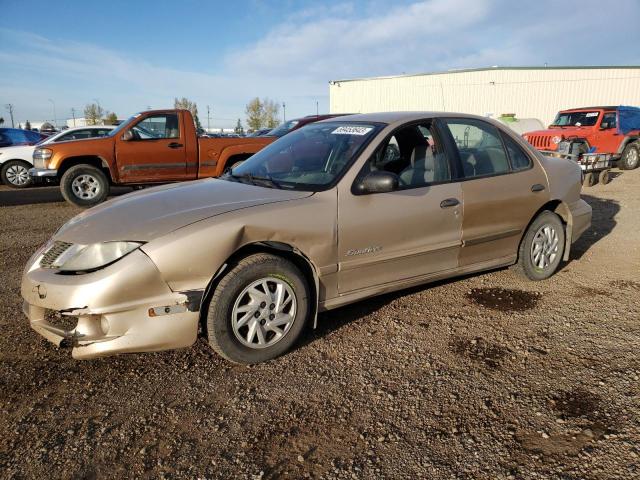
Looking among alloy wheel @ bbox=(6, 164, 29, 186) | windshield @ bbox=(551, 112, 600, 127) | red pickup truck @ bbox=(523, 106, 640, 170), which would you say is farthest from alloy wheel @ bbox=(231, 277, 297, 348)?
windshield @ bbox=(551, 112, 600, 127)

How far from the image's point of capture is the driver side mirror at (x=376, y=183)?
3.28 meters

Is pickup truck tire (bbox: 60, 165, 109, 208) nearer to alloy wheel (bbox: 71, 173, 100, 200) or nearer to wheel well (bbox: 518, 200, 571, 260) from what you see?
alloy wheel (bbox: 71, 173, 100, 200)

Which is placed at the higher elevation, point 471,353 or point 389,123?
point 389,123

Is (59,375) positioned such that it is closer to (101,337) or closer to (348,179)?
(101,337)

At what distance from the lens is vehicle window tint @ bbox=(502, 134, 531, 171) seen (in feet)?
14.2

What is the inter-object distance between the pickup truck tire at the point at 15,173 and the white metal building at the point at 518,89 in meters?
24.5

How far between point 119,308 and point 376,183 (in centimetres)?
177

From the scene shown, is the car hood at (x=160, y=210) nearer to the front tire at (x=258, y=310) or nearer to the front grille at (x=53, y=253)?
the front grille at (x=53, y=253)

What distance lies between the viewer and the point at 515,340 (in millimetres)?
3408

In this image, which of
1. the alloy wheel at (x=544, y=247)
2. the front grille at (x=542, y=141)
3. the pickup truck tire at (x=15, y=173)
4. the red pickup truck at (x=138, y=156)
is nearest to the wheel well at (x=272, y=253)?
the alloy wheel at (x=544, y=247)

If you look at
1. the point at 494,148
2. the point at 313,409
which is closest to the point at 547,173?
the point at 494,148

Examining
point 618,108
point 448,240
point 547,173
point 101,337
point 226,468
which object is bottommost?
point 226,468

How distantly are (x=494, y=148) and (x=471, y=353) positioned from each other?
1937mm

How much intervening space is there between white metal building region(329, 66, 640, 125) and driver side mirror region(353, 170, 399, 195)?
1140 inches
